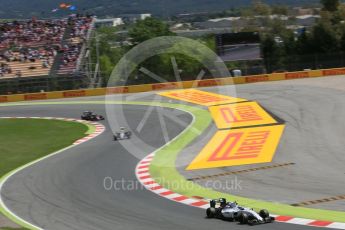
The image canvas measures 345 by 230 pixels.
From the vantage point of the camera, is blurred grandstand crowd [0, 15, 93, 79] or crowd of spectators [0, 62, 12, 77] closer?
crowd of spectators [0, 62, 12, 77]

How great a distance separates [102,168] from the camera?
23.4 m

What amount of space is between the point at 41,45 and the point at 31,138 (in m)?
32.8

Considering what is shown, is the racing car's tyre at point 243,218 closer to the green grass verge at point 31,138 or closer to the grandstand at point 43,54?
the green grass verge at point 31,138

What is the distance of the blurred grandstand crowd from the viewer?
60.8 m

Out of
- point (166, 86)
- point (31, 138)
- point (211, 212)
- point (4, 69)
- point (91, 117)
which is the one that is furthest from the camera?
point (4, 69)

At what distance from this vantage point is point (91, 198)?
18281mm

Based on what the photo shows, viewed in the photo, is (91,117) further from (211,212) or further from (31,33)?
(31,33)

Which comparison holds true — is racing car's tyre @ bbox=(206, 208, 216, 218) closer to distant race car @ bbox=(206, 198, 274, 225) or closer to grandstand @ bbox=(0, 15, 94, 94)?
distant race car @ bbox=(206, 198, 274, 225)

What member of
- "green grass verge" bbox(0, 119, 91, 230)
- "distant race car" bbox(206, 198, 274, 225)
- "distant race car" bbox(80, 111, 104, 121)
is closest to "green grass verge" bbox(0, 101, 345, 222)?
"distant race car" bbox(206, 198, 274, 225)

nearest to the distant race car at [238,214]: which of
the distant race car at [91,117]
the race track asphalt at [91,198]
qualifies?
the race track asphalt at [91,198]

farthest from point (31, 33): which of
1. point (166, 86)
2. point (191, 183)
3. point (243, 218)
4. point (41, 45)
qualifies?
point (243, 218)

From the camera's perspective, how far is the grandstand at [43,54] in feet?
186

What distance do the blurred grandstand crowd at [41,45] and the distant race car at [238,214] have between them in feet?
155

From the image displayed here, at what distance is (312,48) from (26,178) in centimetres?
5345
